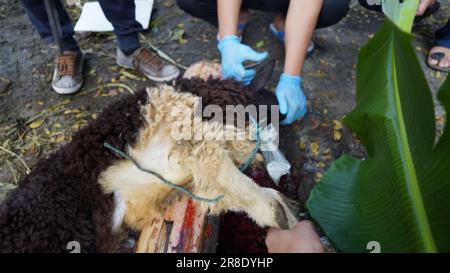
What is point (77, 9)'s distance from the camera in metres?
2.48

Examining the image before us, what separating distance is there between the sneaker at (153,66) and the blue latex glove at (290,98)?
69cm

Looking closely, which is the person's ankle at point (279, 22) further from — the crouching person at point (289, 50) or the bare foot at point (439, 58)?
the bare foot at point (439, 58)

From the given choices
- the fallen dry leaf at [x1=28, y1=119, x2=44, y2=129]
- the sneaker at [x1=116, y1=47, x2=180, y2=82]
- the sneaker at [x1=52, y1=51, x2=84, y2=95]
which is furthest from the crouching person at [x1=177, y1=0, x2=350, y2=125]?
the fallen dry leaf at [x1=28, y1=119, x2=44, y2=129]

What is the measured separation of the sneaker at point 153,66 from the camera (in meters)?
1.91

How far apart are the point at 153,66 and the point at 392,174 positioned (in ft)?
4.98

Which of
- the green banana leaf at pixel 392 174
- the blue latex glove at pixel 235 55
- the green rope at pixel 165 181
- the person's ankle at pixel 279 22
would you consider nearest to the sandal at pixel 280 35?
the person's ankle at pixel 279 22

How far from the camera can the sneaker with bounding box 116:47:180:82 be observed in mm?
1906

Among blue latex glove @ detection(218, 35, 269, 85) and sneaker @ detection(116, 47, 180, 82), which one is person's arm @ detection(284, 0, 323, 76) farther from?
sneaker @ detection(116, 47, 180, 82)

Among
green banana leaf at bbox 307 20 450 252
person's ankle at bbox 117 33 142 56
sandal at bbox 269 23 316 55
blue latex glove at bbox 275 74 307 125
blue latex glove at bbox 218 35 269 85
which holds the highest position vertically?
green banana leaf at bbox 307 20 450 252

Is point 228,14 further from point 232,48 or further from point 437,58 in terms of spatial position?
point 437,58

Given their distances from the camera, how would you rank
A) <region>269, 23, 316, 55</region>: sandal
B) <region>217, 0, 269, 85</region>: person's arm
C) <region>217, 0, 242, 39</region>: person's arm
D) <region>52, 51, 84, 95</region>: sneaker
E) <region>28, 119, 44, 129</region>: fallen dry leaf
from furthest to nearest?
<region>269, 23, 316, 55</region>: sandal
<region>52, 51, 84, 95</region>: sneaker
<region>28, 119, 44, 129</region>: fallen dry leaf
<region>217, 0, 242, 39</region>: person's arm
<region>217, 0, 269, 85</region>: person's arm

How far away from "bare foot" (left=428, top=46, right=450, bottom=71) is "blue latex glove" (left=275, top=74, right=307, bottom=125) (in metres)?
1.00
